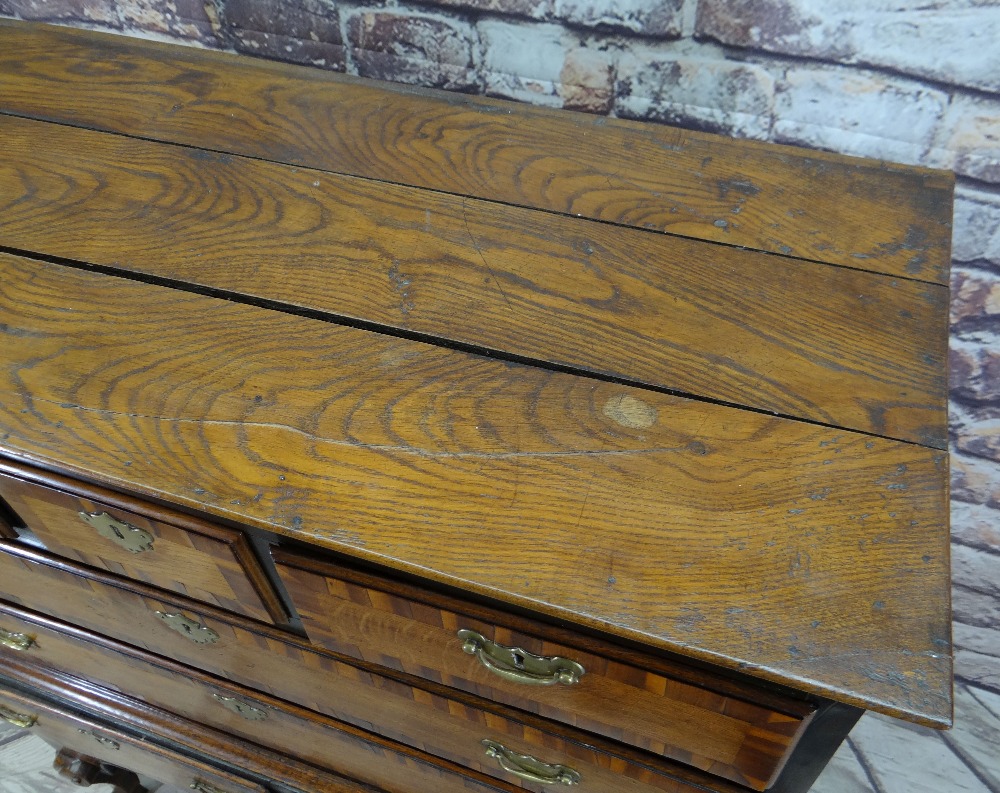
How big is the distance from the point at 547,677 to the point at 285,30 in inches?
33.1

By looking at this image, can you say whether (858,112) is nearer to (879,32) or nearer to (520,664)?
(879,32)

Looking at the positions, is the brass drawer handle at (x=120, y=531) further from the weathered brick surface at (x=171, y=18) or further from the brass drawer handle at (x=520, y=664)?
the weathered brick surface at (x=171, y=18)

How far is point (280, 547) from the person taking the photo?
2.06 ft

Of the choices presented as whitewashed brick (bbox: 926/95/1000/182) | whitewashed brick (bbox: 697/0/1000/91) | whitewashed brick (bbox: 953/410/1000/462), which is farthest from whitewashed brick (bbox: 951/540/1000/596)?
whitewashed brick (bbox: 697/0/1000/91)

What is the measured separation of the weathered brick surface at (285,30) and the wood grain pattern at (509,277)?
0.88 feet

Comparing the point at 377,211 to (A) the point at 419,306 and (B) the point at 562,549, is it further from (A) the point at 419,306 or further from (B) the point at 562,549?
(B) the point at 562,549

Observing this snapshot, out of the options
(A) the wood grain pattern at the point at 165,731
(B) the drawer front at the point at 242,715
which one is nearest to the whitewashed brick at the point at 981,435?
(B) the drawer front at the point at 242,715

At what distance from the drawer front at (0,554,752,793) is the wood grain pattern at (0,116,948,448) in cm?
34

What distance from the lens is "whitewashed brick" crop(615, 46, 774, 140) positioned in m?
0.86

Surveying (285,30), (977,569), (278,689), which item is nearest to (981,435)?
(977,569)

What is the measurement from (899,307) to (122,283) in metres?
0.67

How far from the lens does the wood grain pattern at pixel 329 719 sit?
2.33 ft

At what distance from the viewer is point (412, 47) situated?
Result: 0.96m

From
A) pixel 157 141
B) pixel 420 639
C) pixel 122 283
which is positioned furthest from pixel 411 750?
pixel 157 141
